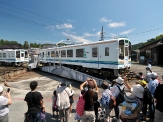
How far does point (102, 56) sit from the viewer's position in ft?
35.3

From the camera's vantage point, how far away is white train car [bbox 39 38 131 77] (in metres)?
9.99

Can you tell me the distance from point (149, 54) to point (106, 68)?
19.7m

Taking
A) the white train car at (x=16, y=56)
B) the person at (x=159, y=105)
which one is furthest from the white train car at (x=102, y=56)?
the white train car at (x=16, y=56)

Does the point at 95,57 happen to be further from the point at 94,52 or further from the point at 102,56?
the point at 102,56

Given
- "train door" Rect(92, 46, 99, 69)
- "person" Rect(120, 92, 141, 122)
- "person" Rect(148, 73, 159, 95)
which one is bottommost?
"person" Rect(120, 92, 141, 122)

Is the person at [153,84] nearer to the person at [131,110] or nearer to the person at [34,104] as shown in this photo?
the person at [131,110]

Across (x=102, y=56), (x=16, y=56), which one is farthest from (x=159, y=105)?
(x=16, y=56)

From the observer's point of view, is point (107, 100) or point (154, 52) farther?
point (154, 52)

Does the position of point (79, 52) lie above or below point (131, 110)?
above

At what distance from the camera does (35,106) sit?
3.24 m

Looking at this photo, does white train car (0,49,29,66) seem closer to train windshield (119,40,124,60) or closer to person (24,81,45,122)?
Result: train windshield (119,40,124,60)

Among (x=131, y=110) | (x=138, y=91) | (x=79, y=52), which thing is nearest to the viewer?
(x=131, y=110)

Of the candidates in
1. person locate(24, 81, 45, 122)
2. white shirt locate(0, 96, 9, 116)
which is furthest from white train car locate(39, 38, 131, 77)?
white shirt locate(0, 96, 9, 116)

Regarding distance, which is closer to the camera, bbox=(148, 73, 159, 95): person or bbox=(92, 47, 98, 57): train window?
bbox=(148, 73, 159, 95): person
